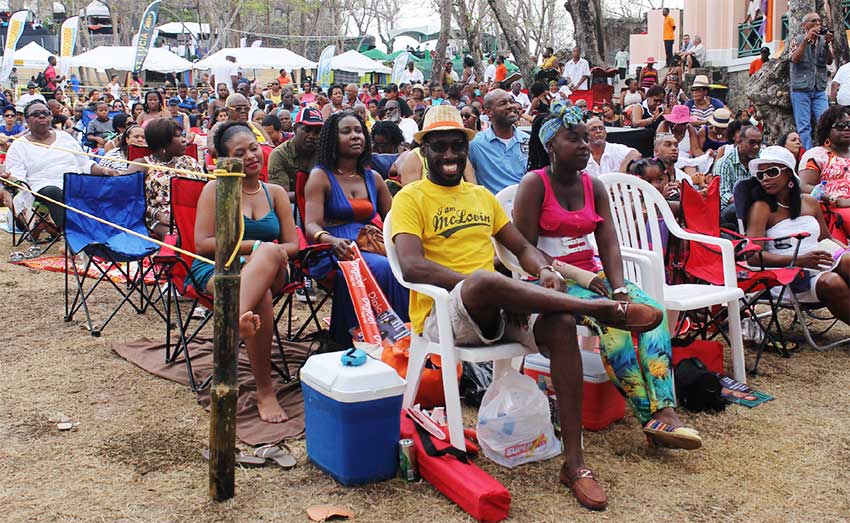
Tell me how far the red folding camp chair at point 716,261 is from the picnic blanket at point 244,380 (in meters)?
2.45

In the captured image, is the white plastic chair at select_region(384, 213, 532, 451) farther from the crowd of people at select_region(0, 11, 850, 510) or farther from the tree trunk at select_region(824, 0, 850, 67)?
the tree trunk at select_region(824, 0, 850, 67)

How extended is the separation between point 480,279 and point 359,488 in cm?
96

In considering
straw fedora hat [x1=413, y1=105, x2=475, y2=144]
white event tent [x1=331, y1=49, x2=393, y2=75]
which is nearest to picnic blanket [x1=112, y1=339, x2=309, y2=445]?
straw fedora hat [x1=413, y1=105, x2=475, y2=144]

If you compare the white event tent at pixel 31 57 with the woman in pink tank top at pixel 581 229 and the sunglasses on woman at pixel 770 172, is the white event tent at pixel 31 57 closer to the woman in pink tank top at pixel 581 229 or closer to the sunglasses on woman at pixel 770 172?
the sunglasses on woman at pixel 770 172

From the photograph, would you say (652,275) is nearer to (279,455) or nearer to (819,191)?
(279,455)

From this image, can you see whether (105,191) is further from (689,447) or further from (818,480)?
(818,480)

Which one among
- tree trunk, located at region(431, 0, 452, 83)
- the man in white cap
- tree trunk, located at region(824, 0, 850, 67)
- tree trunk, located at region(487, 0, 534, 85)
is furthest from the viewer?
tree trunk, located at region(431, 0, 452, 83)

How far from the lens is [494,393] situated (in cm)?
362

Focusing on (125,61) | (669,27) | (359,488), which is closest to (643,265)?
(359,488)

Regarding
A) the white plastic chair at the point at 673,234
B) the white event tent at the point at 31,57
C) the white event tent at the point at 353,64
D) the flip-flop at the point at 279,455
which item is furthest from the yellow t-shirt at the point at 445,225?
the white event tent at the point at 31,57

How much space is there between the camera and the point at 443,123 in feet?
13.0

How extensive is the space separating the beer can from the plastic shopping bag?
0.37m

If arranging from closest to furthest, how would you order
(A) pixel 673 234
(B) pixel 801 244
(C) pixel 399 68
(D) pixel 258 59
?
(A) pixel 673 234 < (B) pixel 801 244 < (C) pixel 399 68 < (D) pixel 258 59

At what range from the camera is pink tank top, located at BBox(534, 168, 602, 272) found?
405cm
